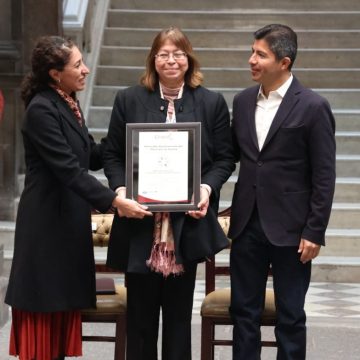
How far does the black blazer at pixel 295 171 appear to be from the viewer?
5277 mm

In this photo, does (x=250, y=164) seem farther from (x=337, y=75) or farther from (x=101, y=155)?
(x=337, y=75)

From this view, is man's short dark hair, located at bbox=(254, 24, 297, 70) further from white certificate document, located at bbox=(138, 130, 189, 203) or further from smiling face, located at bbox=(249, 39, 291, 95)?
white certificate document, located at bbox=(138, 130, 189, 203)

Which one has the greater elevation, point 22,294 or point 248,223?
point 248,223

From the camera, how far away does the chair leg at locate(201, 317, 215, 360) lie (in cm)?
579

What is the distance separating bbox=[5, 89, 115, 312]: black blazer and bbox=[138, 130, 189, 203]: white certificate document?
0.28 meters

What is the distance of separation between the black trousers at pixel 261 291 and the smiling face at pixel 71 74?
110 cm

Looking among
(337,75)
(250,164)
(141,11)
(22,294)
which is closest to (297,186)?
(250,164)

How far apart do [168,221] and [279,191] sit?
0.56m

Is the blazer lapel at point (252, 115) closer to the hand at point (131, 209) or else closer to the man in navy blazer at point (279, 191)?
the man in navy blazer at point (279, 191)

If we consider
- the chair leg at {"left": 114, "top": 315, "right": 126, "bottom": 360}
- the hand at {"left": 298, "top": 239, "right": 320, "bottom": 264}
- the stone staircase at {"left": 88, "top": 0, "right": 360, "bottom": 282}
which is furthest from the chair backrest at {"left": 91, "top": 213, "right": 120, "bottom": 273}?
the stone staircase at {"left": 88, "top": 0, "right": 360, "bottom": 282}

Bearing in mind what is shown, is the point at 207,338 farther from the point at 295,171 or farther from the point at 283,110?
the point at 283,110

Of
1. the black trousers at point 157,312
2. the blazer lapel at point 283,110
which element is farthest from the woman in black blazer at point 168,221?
the blazer lapel at point 283,110

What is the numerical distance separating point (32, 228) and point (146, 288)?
64cm

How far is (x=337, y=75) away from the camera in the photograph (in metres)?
12.6
